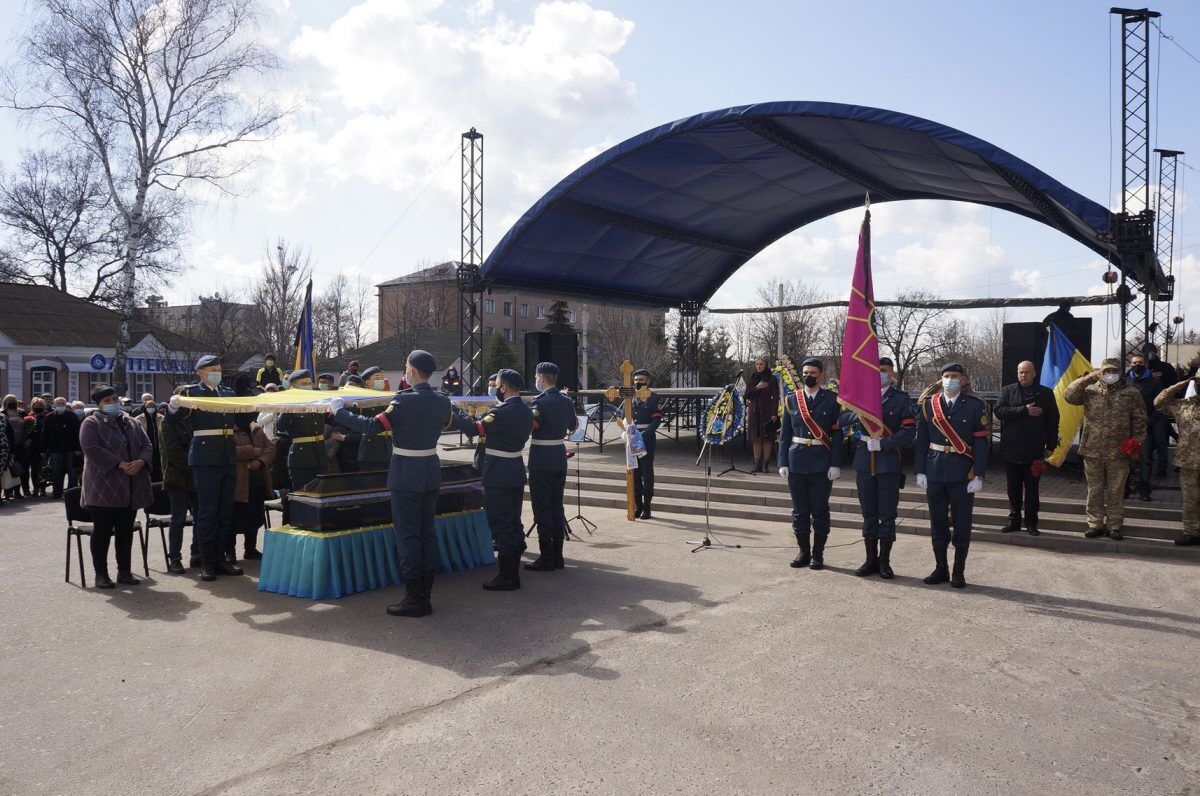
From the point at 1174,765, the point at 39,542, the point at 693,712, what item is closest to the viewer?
the point at 1174,765

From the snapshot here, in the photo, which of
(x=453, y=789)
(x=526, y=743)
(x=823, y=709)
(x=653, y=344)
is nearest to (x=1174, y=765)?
(x=823, y=709)

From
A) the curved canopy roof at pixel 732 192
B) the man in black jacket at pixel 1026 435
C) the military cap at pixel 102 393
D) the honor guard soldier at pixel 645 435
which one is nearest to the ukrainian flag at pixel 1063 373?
the curved canopy roof at pixel 732 192

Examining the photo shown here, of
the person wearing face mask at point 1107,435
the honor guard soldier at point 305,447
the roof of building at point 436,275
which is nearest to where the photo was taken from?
the honor guard soldier at point 305,447

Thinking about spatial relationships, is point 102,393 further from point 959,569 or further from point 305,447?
point 959,569

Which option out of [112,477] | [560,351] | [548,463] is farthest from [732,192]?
[112,477]

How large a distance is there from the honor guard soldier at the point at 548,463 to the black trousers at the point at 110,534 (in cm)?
375

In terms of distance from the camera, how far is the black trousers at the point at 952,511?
24.0 feet

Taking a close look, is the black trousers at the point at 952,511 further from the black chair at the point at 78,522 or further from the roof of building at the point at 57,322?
the roof of building at the point at 57,322

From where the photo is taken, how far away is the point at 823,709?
15.0ft

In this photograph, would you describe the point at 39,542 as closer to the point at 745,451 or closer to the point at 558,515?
the point at 558,515

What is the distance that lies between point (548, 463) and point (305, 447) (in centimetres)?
264

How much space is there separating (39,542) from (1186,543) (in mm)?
13013

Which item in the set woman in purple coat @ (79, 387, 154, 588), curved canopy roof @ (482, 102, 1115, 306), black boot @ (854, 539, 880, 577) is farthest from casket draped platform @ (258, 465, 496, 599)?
curved canopy roof @ (482, 102, 1115, 306)

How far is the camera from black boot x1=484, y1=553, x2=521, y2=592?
730cm
